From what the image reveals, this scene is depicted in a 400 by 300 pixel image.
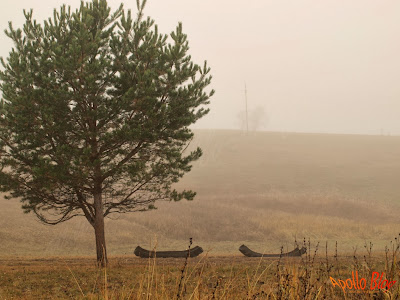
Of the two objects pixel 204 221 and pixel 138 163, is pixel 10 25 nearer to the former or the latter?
pixel 138 163

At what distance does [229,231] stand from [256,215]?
509 centimetres

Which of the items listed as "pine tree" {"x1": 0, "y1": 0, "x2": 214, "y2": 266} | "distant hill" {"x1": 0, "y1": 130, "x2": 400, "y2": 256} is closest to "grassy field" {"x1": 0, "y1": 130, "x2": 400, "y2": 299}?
"distant hill" {"x1": 0, "y1": 130, "x2": 400, "y2": 256}

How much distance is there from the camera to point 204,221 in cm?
3550

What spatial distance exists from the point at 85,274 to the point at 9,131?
7851mm

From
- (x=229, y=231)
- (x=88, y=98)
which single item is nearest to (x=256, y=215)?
(x=229, y=231)

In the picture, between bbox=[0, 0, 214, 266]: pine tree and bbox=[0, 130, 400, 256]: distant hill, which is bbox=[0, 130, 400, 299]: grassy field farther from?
bbox=[0, 0, 214, 266]: pine tree

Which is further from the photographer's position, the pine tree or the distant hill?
the distant hill

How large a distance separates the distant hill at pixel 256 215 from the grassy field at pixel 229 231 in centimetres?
10

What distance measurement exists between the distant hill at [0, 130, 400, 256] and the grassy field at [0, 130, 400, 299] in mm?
104

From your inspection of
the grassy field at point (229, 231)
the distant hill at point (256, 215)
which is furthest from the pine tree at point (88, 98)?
the distant hill at point (256, 215)

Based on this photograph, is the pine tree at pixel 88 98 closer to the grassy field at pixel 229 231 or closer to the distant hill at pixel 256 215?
the grassy field at pixel 229 231

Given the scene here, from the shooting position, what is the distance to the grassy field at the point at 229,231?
13.2m

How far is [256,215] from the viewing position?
37031mm

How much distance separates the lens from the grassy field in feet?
43.3
